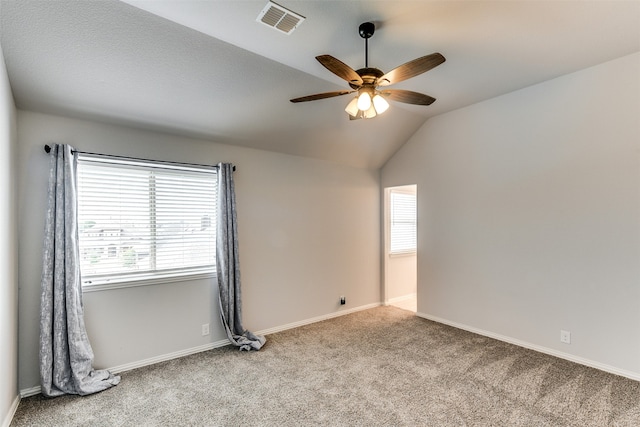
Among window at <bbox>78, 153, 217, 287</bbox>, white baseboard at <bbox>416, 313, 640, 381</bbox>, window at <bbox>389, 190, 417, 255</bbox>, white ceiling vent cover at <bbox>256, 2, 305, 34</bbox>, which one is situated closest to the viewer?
white ceiling vent cover at <bbox>256, 2, 305, 34</bbox>

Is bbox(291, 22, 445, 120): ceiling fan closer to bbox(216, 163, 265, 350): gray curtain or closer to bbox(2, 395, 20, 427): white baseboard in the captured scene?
bbox(216, 163, 265, 350): gray curtain

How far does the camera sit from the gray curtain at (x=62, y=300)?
2.55 meters

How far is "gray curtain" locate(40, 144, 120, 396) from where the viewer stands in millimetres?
2551

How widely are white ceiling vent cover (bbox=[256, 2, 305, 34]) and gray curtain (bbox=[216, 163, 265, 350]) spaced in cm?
168

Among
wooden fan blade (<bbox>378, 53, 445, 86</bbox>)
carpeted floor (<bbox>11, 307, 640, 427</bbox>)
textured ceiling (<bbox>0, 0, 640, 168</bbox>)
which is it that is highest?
textured ceiling (<bbox>0, 0, 640, 168</bbox>)

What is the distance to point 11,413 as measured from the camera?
7.49 feet

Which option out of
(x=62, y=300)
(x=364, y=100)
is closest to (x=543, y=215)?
(x=364, y=100)

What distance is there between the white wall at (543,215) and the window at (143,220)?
2986mm

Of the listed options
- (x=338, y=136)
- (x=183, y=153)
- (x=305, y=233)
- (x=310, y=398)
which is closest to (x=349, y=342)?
(x=310, y=398)

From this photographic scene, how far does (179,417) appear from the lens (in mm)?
2299

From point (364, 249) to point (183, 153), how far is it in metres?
2.97

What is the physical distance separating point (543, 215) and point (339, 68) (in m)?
2.80

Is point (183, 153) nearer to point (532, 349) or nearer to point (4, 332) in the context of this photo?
point (4, 332)

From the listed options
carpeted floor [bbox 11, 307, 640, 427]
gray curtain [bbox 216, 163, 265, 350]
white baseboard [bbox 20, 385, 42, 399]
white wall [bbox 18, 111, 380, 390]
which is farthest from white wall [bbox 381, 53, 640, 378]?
white baseboard [bbox 20, 385, 42, 399]
